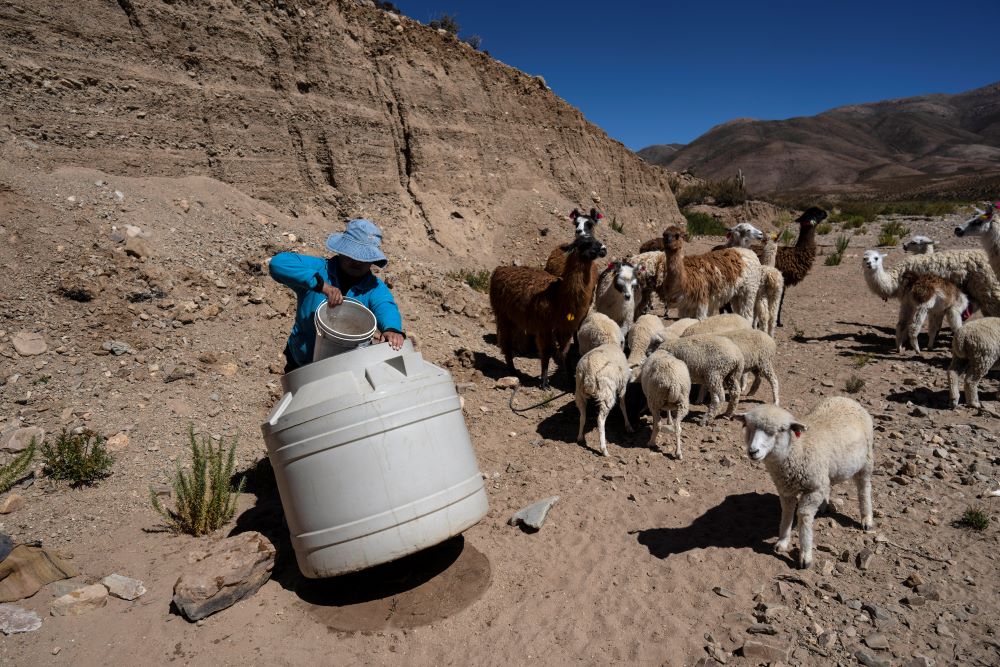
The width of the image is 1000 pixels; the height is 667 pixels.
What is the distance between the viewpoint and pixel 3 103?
7.58 metres

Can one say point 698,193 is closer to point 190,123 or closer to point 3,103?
point 190,123

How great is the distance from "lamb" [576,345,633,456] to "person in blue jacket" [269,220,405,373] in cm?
248

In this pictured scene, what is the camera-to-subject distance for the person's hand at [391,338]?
3965 mm

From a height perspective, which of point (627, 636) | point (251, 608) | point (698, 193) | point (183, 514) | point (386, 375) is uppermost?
point (698, 193)

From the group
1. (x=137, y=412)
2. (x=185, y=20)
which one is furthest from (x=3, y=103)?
(x=137, y=412)

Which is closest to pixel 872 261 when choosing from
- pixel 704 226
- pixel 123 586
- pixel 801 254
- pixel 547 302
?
pixel 801 254

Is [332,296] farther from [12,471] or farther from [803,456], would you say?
[803,456]

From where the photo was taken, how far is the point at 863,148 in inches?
4195

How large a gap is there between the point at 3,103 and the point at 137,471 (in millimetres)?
6036

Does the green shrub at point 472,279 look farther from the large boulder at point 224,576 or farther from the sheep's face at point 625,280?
the large boulder at point 224,576

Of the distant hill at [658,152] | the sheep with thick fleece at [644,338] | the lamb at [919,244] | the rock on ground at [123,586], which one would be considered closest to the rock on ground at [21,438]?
the rock on ground at [123,586]

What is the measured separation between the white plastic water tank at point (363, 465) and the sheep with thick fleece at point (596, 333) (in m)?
4.40

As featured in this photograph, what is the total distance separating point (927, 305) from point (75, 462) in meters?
11.0

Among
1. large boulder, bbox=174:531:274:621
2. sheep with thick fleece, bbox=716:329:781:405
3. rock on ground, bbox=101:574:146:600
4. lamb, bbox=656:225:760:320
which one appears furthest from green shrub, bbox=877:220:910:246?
rock on ground, bbox=101:574:146:600
